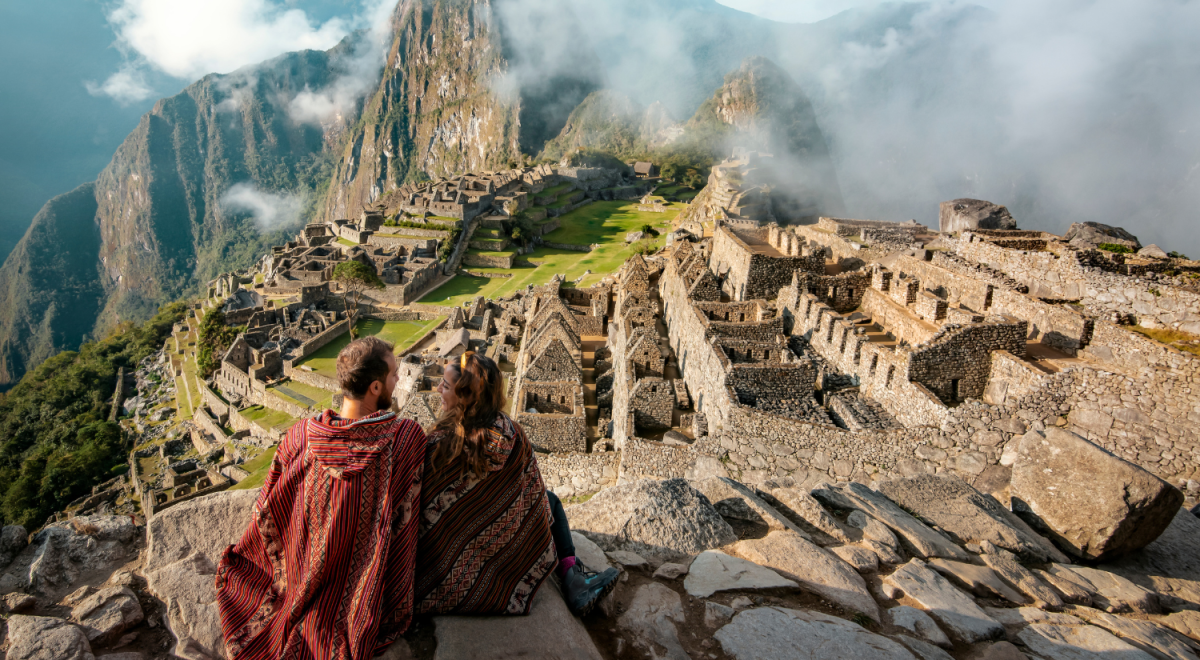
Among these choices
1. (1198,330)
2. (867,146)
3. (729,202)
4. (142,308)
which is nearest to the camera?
(1198,330)

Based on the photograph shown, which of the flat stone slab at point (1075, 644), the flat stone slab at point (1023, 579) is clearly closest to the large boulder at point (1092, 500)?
the flat stone slab at point (1023, 579)

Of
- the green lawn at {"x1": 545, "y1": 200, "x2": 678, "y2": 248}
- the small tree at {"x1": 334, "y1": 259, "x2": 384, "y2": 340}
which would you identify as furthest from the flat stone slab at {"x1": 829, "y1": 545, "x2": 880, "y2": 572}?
the green lawn at {"x1": 545, "y1": 200, "x2": 678, "y2": 248}

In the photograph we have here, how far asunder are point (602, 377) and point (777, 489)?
34.7ft

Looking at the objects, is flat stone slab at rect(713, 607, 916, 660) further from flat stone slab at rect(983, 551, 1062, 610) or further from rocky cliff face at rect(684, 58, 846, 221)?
rocky cliff face at rect(684, 58, 846, 221)

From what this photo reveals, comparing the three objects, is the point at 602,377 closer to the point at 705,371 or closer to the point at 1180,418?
the point at 705,371

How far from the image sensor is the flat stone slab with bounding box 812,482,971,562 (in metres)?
5.74

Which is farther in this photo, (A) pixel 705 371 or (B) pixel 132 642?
(A) pixel 705 371

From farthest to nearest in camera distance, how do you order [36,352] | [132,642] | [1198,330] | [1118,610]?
1. [36,352]
2. [1198,330]
3. [1118,610]
4. [132,642]

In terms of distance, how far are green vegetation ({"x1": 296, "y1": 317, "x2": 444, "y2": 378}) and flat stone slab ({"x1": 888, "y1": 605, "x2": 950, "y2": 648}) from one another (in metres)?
30.3

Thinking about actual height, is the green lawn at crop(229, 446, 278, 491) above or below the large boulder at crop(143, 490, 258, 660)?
below

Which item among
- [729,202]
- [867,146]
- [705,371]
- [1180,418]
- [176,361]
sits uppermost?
[867,146]

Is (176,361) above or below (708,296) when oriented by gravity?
below

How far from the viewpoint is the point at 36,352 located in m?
142

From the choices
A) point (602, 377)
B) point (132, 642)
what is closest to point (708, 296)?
point (602, 377)
